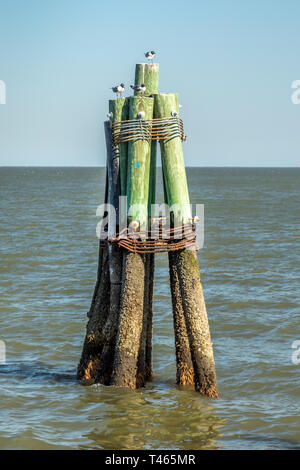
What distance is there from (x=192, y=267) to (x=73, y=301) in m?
7.61

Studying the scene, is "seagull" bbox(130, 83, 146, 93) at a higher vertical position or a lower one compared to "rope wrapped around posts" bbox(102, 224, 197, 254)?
higher

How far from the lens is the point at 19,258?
22719 millimetres

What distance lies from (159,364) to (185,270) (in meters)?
2.99

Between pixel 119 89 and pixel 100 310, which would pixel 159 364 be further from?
pixel 119 89

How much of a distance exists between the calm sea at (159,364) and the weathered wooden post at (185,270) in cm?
64

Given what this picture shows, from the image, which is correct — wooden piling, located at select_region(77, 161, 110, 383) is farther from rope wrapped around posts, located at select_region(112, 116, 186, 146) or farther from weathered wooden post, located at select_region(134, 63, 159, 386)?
rope wrapped around posts, located at select_region(112, 116, 186, 146)

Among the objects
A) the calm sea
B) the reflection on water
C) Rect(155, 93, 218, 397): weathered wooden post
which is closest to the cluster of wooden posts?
Answer: Rect(155, 93, 218, 397): weathered wooden post

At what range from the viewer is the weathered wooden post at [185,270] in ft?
28.6

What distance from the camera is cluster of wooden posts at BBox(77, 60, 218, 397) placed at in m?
8.74

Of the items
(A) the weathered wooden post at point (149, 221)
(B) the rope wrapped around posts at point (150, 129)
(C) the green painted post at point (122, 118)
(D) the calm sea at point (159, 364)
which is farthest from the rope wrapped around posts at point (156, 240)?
(D) the calm sea at point (159, 364)

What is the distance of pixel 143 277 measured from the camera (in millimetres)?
8883

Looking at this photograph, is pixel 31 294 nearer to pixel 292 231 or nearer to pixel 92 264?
pixel 92 264

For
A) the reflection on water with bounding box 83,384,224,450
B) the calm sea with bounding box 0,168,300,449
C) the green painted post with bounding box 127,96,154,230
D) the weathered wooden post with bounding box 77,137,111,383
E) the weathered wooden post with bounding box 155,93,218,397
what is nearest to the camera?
the reflection on water with bounding box 83,384,224,450

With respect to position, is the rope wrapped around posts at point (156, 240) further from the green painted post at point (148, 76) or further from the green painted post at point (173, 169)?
the green painted post at point (148, 76)
